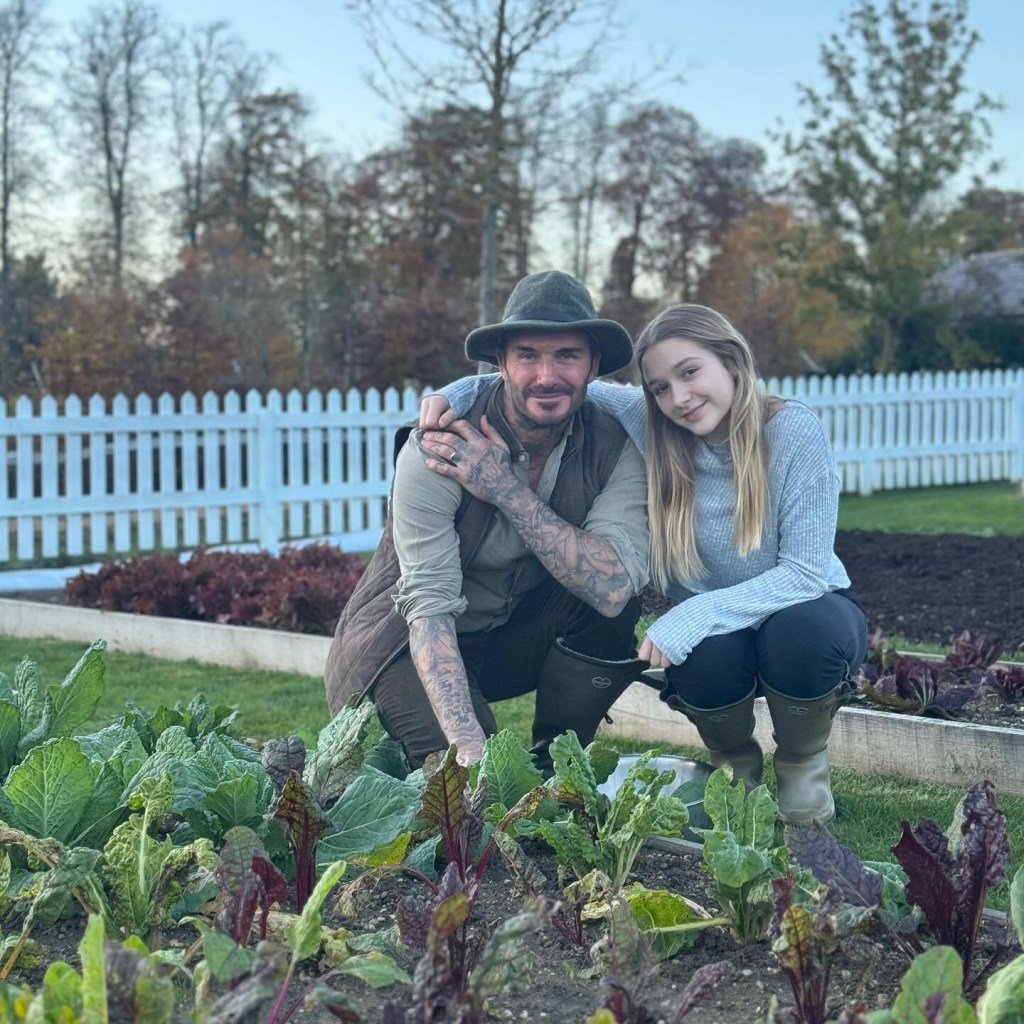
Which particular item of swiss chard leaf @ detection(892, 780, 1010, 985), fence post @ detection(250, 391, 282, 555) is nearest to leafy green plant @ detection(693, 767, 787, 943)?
swiss chard leaf @ detection(892, 780, 1010, 985)

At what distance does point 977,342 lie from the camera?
26094 millimetres

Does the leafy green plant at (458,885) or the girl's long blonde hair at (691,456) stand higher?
the girl's long blonde hair at (691,456)

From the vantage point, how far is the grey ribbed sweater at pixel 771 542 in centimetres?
336

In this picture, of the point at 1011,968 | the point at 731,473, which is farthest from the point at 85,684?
the point at 1011,968

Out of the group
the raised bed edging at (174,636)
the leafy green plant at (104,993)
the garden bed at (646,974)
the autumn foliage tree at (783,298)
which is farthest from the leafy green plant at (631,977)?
the autumn foliage tree at (783,298)

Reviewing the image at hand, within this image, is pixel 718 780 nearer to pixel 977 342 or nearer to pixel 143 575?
pixel 143 575

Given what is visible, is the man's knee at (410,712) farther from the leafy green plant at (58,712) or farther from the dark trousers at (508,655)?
the leafy green plant at (58,712)

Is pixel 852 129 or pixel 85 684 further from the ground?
pixel 852 129

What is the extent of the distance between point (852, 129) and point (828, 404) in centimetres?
1022

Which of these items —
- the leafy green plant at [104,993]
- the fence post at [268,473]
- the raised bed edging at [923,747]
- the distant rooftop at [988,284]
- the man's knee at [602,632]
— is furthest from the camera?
the distant rooftop at [988,284]

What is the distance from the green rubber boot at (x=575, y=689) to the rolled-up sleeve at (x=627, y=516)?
0.24 meters

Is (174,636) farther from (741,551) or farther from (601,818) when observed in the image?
(601,818)

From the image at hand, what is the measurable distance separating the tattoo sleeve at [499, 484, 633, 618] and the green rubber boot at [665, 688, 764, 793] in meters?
0.36

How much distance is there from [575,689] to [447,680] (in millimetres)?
502
